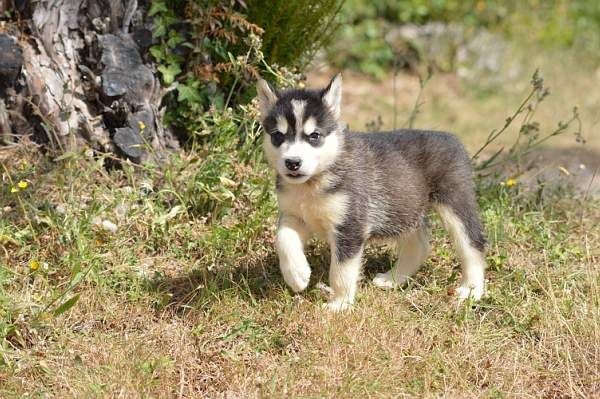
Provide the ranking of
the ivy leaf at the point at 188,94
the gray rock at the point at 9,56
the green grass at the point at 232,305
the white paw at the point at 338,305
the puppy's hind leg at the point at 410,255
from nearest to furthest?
the green grass at the point at 232,305 → the white paw at the point at 338,305 → the puppy's hind leg at the point at 410,255 → the gray rock at the point at 9,56 → the ivy leaf at the point at 188,94

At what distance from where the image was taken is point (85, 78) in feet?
23.0

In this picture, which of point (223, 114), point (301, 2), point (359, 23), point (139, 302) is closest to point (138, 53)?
point (223, 114)

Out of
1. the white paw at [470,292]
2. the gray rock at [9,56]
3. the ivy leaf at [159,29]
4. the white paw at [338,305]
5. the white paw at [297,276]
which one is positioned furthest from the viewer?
the ivy leaf at [159,29]

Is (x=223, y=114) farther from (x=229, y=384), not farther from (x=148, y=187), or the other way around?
(x=229, y=384)

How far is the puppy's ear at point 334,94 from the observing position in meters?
5.60

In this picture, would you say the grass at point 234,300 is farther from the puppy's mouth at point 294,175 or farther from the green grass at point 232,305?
the puppy's mouth at point 294,175

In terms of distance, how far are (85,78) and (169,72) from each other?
647 mm

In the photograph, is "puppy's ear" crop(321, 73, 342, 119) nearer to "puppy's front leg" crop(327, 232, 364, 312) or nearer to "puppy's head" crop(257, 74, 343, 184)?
"puppy's head" crop(257, 74, 343, 184)

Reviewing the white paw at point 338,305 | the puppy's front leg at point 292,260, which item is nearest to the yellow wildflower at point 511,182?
the white paw at point 338,305

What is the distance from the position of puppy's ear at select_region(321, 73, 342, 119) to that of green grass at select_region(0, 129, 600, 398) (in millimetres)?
1116

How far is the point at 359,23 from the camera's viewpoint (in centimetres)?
1399

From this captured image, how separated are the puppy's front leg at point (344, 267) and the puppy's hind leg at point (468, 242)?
761mm

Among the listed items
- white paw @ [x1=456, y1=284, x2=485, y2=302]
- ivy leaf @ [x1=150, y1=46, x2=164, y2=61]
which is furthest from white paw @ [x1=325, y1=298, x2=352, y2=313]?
ivy leaf @ [x1=150, y1=46, x2=164, y2=61]

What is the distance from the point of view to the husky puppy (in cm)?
546
